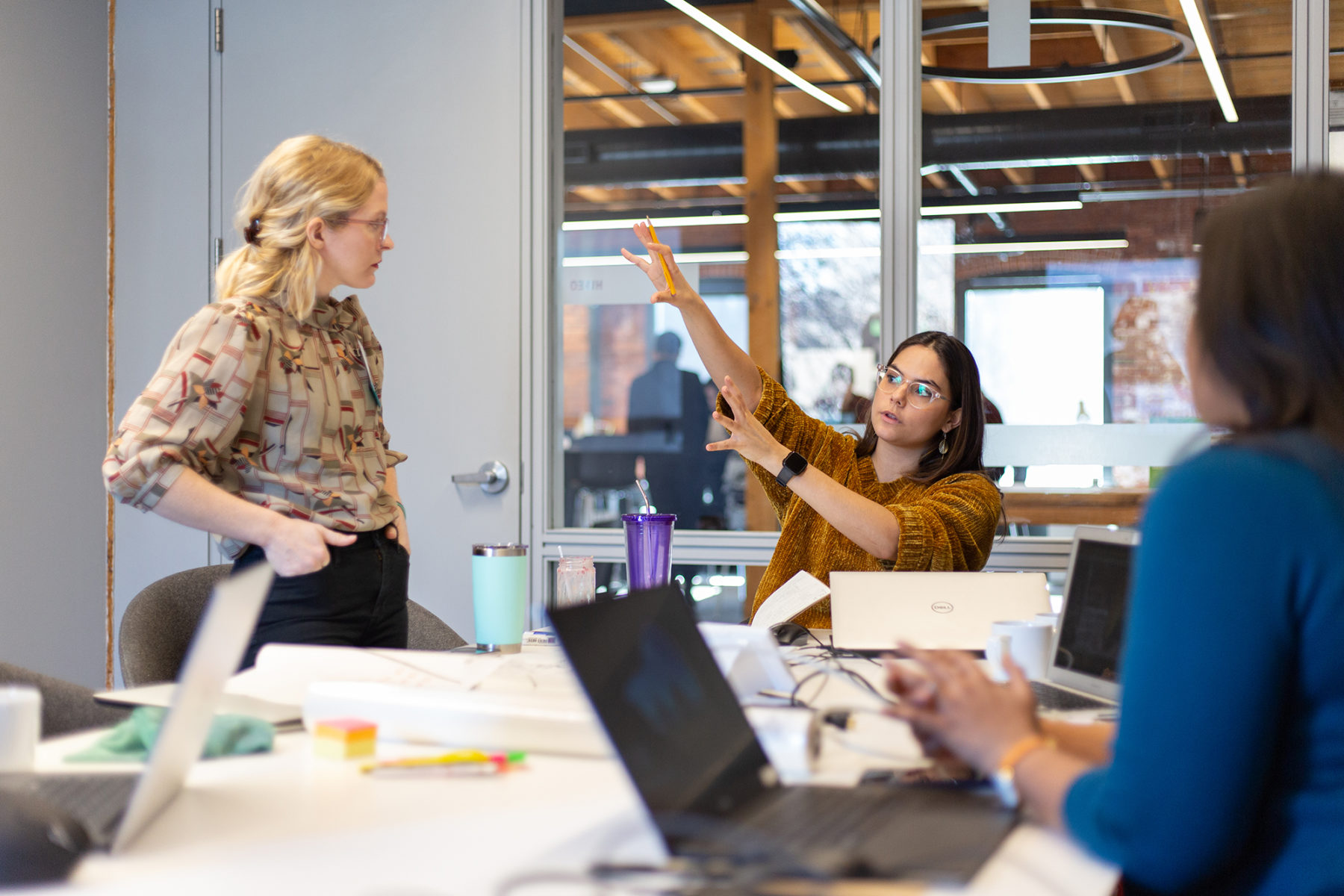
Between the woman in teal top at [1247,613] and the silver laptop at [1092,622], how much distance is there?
632 mm

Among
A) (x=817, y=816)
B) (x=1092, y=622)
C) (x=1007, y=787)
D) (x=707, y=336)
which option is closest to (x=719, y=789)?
(x=817, y=816)

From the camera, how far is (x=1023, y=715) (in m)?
1.02

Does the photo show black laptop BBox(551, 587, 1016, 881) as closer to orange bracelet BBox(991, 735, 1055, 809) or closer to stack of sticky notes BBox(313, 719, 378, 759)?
orange bracelet BBox(991, 735, 1055, 809)

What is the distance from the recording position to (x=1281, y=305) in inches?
34.9

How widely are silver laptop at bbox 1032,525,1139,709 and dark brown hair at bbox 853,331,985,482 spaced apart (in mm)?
817

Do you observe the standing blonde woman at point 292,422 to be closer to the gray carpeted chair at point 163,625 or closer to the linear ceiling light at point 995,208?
the gray carpeted chair at point 163,625

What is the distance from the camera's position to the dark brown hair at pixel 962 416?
98.1 inches

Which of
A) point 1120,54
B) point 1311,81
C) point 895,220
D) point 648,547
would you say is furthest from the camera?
point 895,220

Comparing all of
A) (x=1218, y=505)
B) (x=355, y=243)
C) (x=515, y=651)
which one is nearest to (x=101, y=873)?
(x=1218, y=505)

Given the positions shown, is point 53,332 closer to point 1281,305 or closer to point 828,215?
point 828,215

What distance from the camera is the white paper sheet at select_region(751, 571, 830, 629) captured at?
6.60 feet

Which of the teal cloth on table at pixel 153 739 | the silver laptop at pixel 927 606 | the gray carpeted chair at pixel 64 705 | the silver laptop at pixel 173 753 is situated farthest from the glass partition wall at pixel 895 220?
the silver laptop at pixel 173 753

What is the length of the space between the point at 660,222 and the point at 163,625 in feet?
5.92

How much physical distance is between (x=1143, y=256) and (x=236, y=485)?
2.26 meters
